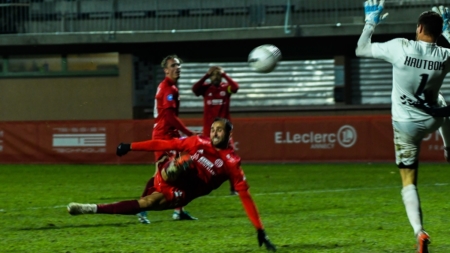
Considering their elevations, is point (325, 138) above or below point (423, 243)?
below

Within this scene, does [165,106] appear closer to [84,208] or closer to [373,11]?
[84,208]

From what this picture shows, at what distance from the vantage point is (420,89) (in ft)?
24.5

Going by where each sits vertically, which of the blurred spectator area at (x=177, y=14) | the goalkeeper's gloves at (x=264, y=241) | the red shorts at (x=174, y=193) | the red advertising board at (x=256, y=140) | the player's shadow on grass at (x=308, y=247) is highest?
the blurred spectator area at (x=177, y=14)

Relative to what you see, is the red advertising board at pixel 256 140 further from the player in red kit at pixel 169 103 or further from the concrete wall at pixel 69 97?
the player in red kit at pixel 169 103

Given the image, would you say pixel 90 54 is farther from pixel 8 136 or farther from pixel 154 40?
pixel 8 136

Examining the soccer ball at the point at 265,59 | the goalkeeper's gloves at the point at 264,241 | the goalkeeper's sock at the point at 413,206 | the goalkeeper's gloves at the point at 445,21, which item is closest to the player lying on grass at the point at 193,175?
the goalkeeper's gloves at the point at 264,241

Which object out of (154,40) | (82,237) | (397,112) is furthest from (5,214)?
(154,40)

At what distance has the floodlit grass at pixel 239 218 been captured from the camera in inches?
325

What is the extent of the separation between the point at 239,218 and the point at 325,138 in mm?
11716

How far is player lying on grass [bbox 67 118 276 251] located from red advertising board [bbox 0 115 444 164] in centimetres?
1292

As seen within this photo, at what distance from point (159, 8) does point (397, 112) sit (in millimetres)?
20153

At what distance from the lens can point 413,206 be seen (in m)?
7.46

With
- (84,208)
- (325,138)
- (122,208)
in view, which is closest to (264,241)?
(122,208)

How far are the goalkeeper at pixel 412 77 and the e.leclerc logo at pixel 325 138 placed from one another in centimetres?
1423
